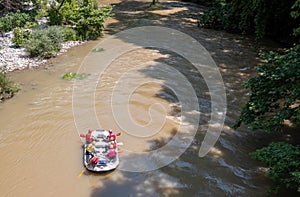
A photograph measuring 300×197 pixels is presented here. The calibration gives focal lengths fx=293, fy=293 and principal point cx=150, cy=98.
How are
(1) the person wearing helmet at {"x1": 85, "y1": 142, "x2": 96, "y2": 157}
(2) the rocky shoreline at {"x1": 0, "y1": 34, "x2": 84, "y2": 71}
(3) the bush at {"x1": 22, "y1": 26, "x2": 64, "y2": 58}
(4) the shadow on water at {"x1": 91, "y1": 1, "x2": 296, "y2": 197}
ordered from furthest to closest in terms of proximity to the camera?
(3) the bush at {"x1": 22, "y1": 26, "x2": 64, "y2": 58}
(2) the rocky shoreline at {"x1": 0, "y1": 34, "x2": 84, "y2": 71}
(1) the person wearing helmet at {"x1": 85, "y1": 142, "x2": 96, "y2": 157}
(4) the shadow on water at {"x1": 91, "y1": 1, "x2": 296, "y2": 197}

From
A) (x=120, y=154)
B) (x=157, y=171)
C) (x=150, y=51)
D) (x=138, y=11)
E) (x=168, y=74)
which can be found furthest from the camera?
(x=138, y=11)

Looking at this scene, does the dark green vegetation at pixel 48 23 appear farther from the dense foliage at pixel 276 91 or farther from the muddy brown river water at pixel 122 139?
the dense foliage at pixel 276 91

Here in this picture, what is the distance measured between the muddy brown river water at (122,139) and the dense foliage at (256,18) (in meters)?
1.63

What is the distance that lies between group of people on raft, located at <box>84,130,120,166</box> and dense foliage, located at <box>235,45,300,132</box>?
2.67 m

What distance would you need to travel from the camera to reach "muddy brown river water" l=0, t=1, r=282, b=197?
5.55 meters

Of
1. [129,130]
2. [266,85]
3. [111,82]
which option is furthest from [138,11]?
[266,85]

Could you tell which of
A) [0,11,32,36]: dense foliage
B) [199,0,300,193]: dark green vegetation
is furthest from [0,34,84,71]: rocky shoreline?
[199,0,300,193]: dark green vegetation

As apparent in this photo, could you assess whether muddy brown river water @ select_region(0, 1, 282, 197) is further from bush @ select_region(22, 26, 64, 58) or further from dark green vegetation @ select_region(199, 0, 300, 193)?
dark green vegetation @ select_region(199, 0, 300, 193)

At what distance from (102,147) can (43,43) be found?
21.4 ft

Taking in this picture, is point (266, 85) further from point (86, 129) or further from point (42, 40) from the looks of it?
point (42, 40)

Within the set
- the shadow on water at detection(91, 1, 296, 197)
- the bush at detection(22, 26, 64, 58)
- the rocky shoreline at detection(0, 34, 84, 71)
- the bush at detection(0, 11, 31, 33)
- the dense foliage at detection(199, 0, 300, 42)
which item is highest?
the dense foliage at detection(199, 0, 300, 42)

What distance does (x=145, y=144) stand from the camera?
266 inches

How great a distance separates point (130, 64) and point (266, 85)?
20.2ft

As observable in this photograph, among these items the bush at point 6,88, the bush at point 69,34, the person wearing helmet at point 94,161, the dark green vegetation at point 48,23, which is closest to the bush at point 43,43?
the dark green vegetation at point 48,23
